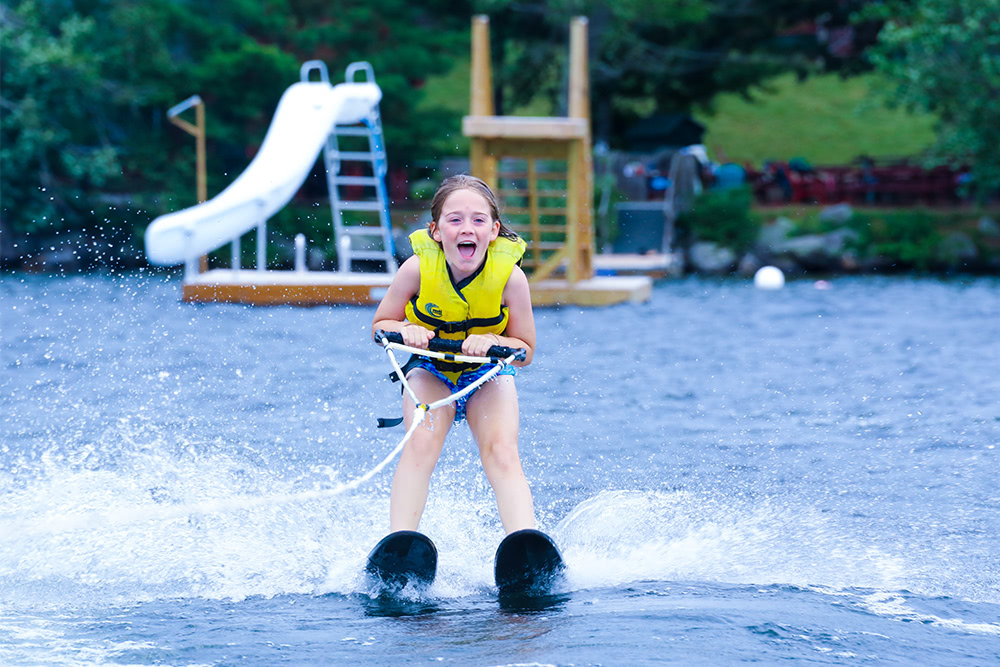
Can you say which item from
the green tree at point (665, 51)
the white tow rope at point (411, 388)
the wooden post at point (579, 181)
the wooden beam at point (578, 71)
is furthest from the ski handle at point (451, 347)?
the green tree at point (665, 51)

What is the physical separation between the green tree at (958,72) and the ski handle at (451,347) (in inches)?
849

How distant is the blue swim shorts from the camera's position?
4820 millimetres

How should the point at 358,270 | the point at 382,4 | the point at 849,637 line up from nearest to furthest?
the point at 849,637
the point at 358,270
the point at 382,4

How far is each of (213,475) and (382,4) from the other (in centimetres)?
2314

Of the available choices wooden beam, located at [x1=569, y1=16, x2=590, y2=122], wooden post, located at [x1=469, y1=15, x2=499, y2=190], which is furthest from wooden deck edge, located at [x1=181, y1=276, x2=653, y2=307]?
wooden beam, located at [x1=569, y1=16, x2=590, y2=122]

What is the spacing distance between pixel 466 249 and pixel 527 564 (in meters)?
1.12

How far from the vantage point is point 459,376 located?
485 cm

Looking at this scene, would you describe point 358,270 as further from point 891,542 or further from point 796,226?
point 891,542

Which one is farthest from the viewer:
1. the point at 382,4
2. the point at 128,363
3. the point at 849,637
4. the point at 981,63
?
the point at 382,4

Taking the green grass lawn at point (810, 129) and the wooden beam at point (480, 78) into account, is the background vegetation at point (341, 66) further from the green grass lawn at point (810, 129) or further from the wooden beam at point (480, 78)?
the wooden beam at point (480, 78)

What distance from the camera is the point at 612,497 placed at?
6.12 meters

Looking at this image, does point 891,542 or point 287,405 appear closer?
point 891,542

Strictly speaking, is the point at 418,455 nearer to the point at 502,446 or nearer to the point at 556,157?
the point at 502,446

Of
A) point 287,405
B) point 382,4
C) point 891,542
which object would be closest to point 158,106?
point 382,4
